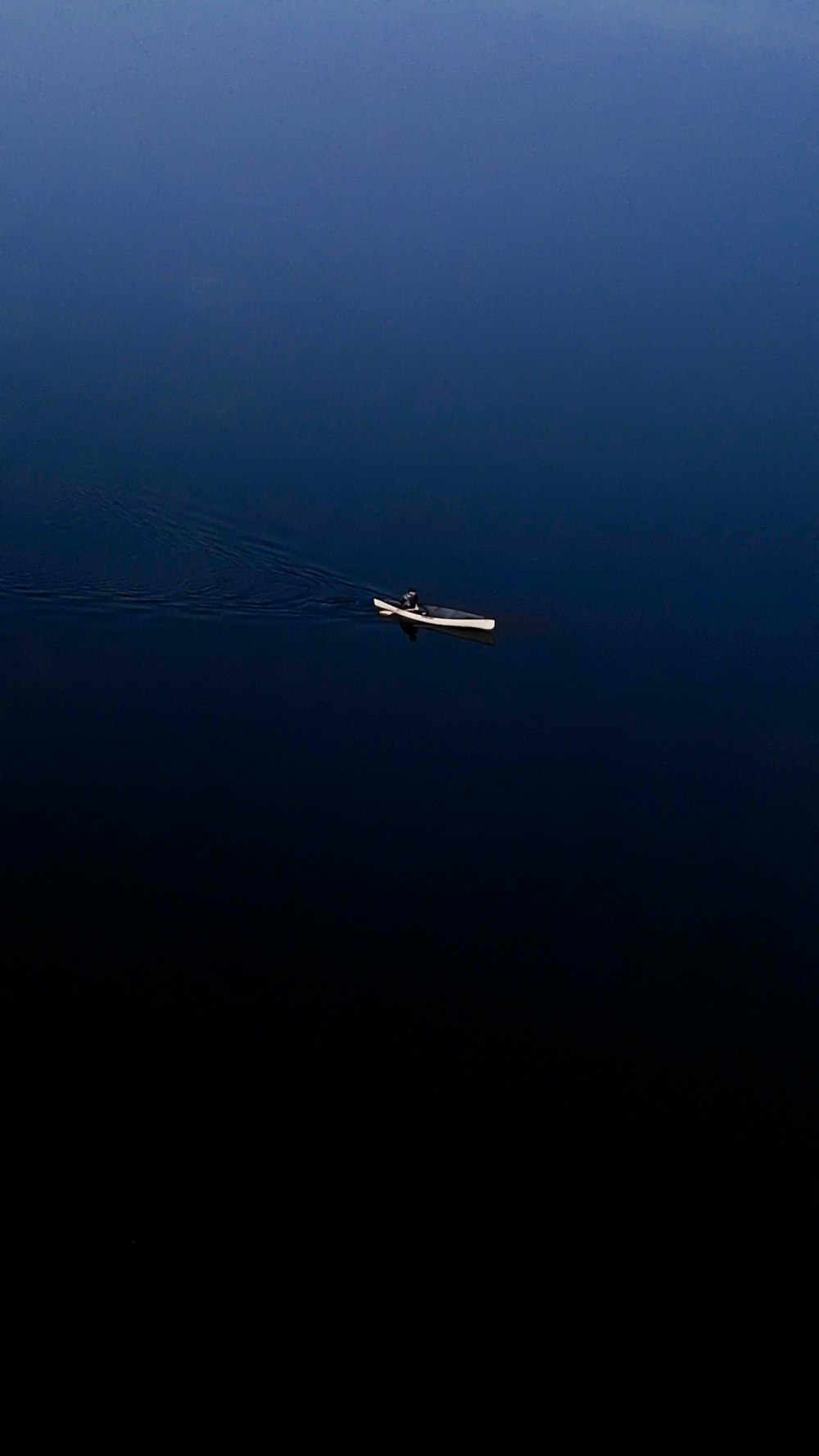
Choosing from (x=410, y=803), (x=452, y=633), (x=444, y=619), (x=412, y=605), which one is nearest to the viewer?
(x=410, y=803)

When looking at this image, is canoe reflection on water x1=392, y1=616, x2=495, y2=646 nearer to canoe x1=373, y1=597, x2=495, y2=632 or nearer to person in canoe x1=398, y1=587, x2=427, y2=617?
canoe x1=373, y1=597, x2=495, y2=632

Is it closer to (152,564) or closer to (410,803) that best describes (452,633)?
(410,803)

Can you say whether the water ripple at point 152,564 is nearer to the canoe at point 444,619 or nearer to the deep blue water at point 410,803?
the deep blue water at point 410,803

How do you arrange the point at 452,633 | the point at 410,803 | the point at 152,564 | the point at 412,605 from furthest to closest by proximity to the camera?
the point at 152,564
the point at 452,633
the point at 412,605
the point at 410,803

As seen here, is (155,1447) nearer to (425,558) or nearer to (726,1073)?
(726,1073)

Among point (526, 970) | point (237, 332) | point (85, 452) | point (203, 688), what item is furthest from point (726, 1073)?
point (237, 332)

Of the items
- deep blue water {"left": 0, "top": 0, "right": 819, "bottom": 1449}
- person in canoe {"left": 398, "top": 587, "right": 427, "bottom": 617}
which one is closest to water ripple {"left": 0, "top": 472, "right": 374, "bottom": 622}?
deep blue water {"left": 0, "top": 0, "right": 819, "bottom": 1449}

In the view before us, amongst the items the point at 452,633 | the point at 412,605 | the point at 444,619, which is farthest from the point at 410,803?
the point at 412,605

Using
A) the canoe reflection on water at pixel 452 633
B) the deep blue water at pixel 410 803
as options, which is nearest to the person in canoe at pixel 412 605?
the canoe reflection on water at pixel 452 633
